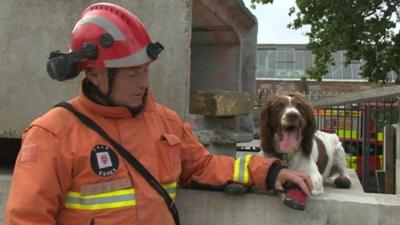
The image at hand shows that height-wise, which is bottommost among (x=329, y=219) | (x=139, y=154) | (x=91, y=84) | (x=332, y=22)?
(x=329, y=219)

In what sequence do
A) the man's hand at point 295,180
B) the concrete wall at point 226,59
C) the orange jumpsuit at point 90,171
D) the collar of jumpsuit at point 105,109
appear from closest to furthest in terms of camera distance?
the orange jumpsuit at point 90,171, the collar of jumpsuit at point 105,109, the man's hand at point 295,180, the concrete wall at point 226,59

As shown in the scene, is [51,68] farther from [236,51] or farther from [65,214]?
[236,51]

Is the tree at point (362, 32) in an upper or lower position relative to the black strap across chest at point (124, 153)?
upper

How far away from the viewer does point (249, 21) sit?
6.30 metres

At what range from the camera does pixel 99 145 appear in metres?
2.71

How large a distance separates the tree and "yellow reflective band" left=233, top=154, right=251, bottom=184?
1372cm

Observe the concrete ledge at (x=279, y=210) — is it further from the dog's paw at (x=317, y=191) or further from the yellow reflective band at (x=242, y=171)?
the yellow reflective band at (x=242, y=171)

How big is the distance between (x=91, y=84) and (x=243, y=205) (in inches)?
52.6

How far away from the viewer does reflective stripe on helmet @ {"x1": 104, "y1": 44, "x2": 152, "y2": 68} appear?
272 centimetres

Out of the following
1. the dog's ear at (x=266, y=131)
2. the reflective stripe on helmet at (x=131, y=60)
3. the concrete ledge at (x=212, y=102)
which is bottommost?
the dog's ear at (x=266, y=131)

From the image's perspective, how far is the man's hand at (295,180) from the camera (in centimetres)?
324

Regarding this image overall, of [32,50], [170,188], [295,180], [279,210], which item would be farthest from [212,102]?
[170,188]

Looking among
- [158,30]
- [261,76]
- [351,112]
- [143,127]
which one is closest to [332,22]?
[351,112]

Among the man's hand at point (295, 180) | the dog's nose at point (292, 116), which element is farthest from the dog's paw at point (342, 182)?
the man's hand at point (295, 180)
